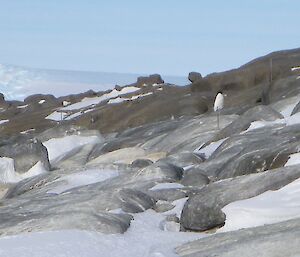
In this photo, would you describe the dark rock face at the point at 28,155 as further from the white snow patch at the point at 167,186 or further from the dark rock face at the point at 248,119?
the white snow patch at the point at 167,186

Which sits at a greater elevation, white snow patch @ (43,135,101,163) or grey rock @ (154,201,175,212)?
grey rock @ (154,201,175,212)

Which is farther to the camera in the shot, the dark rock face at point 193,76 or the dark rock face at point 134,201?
the dark rock face at point 193,76

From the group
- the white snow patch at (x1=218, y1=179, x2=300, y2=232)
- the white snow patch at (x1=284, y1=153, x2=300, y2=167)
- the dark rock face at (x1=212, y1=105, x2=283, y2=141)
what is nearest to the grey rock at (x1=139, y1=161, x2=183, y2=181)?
the white snow patch at (x1=284, y1=153, x2=300, y2=167)

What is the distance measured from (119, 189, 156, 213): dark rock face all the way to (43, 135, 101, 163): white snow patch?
2372 centimetres

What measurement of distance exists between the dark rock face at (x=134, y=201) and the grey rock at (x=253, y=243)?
4736 mm

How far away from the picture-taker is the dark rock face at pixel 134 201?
63.5ft

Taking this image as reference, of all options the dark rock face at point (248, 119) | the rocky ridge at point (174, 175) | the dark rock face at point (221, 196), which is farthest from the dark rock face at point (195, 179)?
the dark rock face at point (248, 119)

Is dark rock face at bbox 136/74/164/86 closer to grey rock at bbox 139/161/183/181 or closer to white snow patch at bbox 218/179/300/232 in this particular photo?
grey rock at bbox 139/161/183/181

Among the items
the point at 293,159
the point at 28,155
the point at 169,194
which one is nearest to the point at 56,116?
the point at 28,155

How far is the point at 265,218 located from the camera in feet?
51.2

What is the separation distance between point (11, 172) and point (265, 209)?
2415 centimetres

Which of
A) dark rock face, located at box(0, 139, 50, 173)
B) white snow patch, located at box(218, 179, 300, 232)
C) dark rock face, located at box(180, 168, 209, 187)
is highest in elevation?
white snow patch, located at box(218, 179, 300, 232)

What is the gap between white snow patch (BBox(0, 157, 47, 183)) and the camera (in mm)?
37812

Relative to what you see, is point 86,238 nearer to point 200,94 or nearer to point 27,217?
point 27,217
